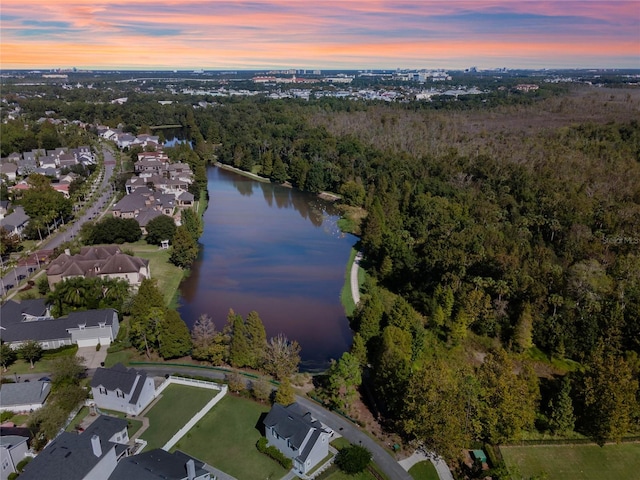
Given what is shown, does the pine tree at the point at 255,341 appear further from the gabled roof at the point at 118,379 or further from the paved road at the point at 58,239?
the paved road at the point at 58,239

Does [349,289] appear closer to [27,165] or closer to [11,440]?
[11,440]

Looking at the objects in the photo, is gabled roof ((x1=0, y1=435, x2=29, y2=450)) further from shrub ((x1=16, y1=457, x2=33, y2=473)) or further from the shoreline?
the shoreline

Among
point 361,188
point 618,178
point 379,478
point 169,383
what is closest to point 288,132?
point 361,188

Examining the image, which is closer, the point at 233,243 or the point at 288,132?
the point at 233,243

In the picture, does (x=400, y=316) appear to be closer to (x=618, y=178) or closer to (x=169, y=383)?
(x=169, y=383)

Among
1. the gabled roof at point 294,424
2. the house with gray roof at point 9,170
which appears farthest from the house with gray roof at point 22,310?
the house with gray roof at point 9,170

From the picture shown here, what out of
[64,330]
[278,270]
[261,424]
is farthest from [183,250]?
[261,424]
